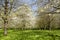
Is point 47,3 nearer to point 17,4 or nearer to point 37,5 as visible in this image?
point 37,5

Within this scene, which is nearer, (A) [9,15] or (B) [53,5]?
(B) [53,5]

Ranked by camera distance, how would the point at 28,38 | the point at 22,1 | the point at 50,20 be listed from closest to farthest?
the point at 28,38, the point at 22,1, the point at 50,20

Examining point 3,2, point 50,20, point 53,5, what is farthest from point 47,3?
point 50,20

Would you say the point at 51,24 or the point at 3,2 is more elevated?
the point at 3,2

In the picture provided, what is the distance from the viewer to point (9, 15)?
2325 centimetres

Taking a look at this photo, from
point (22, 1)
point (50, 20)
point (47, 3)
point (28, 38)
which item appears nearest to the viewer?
point (47, 3)

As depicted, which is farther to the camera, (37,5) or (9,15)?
(9,15)

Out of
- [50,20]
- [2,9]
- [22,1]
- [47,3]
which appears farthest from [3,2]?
[50,20]

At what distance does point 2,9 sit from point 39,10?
7207 mm

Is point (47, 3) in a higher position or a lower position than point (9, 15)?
higher

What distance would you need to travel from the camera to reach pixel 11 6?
2272 cm

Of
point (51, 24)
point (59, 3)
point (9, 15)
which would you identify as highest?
point (59, 3)

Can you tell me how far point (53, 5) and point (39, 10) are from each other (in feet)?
5.44

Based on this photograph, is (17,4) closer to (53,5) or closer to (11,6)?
(11,6)
